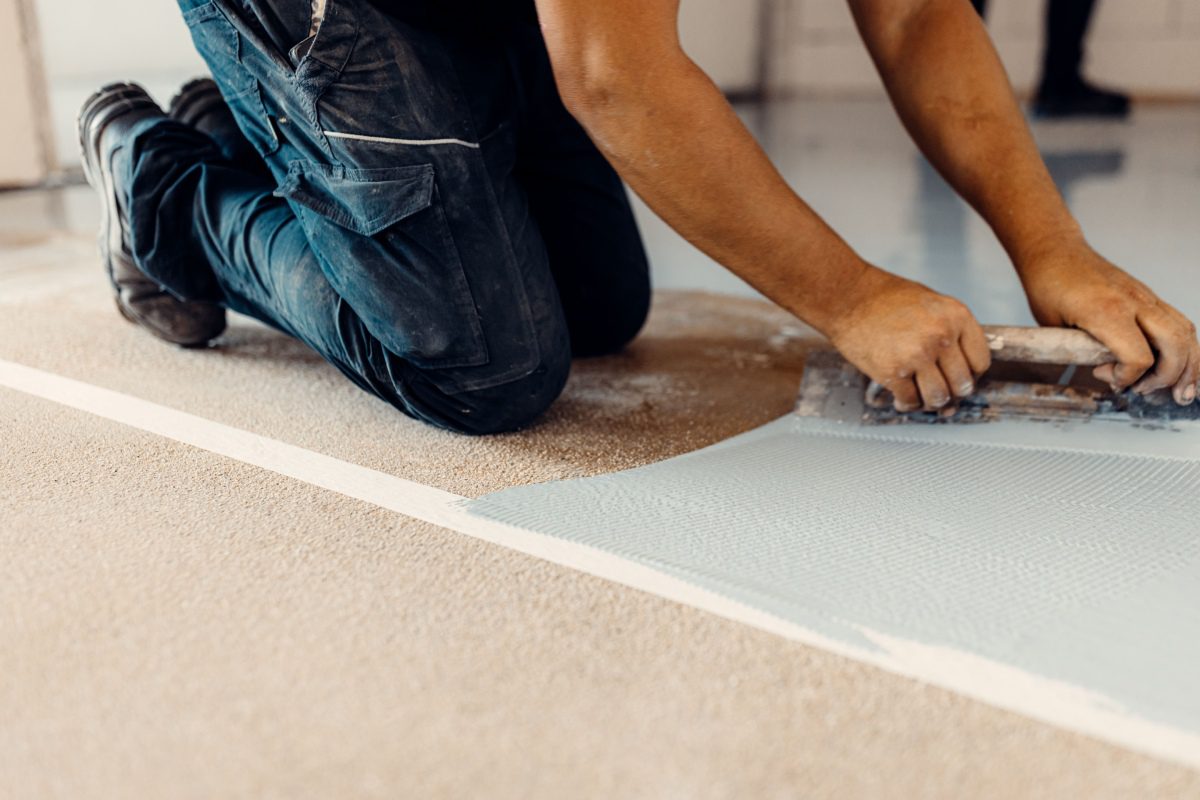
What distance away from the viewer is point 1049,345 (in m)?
1.15

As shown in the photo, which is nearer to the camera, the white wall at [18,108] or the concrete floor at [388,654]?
the concrete floor at [388,654]

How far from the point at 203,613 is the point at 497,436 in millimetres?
512

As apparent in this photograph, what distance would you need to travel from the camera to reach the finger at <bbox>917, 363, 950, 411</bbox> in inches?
44.4

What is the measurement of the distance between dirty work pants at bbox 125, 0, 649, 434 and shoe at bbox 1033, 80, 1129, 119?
444 cm

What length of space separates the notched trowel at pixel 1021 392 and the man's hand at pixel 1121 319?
19 mm

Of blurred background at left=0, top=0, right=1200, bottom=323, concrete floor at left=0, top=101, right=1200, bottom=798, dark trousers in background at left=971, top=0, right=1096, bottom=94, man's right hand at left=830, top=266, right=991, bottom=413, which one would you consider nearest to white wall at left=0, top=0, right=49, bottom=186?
blurred background at left=0, top=0, right=1200, bottom=323

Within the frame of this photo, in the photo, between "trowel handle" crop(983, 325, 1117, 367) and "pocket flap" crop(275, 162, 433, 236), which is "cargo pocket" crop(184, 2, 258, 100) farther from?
"trowel handle" crop(983, 325, 1117, 367)

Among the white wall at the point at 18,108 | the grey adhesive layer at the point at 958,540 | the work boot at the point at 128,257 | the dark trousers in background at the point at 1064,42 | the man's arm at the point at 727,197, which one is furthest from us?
the dark trousers in background at the point at 1064,42

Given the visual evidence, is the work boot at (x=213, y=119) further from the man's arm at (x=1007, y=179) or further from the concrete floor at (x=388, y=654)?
the man's arm at (x=1007, y=179)

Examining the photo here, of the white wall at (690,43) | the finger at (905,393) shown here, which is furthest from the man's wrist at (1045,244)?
the white wall at (690,43)

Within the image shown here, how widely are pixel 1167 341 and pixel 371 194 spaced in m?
0.83

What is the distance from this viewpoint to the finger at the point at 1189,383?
1.13m

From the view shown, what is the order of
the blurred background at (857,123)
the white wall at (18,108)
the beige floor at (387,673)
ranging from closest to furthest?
1. the beige floor at (387,673)
2. the blurred background at (857,123)
3. the white wall at (18,108)

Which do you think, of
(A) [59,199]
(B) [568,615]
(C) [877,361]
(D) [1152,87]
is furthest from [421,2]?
(D) [1152,87]
